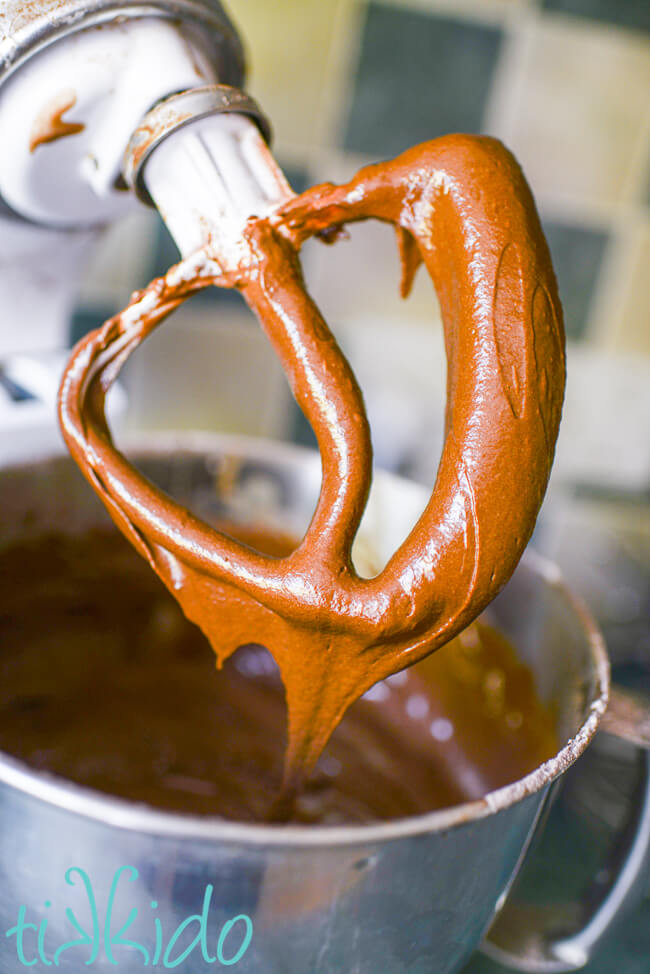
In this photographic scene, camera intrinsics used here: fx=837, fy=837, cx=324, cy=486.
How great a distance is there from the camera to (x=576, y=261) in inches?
39.1

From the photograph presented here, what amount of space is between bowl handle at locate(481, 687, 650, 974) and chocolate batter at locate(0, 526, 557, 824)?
92 mm

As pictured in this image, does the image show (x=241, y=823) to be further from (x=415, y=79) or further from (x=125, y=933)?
(x=415, y=79)

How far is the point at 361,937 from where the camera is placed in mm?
352

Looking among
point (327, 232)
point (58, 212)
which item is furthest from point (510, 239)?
point (58, 212)

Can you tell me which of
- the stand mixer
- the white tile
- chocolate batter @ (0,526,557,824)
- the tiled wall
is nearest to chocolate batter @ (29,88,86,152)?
the stand mixer

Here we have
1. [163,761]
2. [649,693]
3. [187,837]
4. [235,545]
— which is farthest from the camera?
[649,693]

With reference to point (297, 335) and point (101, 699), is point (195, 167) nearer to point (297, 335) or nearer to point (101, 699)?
point (297, 335)

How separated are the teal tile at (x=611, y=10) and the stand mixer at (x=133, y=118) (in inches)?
21.2

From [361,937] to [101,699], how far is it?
372 millimetres

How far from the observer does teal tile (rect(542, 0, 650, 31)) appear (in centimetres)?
87

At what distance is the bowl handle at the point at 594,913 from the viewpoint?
1.55ft

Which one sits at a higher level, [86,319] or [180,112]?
[180,112]

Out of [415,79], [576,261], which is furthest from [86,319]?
[576,261]

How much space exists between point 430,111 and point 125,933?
0.82 m
